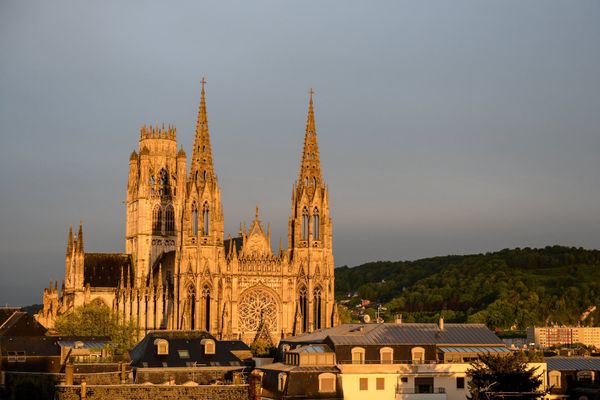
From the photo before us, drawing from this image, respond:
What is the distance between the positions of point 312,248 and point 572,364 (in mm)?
59579

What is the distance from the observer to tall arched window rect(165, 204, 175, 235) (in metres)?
182

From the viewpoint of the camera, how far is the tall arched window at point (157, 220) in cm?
18112

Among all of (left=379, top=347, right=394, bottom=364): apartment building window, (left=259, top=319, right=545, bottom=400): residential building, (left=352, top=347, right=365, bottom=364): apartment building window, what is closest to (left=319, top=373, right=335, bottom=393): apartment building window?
(left=259, top=319, right=545, bottom=400): residential building

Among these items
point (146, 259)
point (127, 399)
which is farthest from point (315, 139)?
point (127, 399)

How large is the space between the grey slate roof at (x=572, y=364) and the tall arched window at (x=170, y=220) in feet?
281

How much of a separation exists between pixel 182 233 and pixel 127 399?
7170cm

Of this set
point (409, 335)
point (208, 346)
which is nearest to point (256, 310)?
point (208, 346)

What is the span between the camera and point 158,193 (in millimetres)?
182000

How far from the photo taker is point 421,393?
305ft

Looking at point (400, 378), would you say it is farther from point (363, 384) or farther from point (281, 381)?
point (281, 381)

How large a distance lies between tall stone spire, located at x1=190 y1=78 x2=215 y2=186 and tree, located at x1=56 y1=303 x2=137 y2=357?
61.7ft

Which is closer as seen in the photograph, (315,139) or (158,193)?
(315,139)

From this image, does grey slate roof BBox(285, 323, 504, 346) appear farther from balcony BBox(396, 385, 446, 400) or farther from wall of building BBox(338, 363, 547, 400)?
balcony BBox(396, 385, 446, 400)

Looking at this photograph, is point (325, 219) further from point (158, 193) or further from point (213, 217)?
point (158, 193)
